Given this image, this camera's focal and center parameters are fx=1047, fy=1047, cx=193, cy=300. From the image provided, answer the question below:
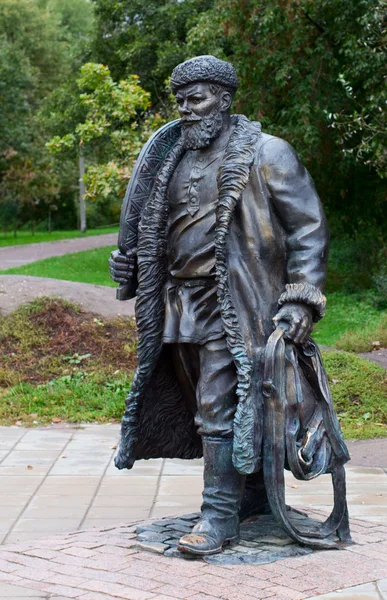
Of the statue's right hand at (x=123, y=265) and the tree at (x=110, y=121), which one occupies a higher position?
the tree at (x=110, y=121)

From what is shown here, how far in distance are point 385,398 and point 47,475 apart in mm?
3694

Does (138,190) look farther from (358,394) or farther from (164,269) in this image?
(358,394)

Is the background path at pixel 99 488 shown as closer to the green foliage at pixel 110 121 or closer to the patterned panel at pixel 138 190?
the patterned panel at pixel 138 190

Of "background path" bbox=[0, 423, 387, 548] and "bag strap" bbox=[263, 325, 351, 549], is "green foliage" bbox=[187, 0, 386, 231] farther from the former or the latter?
"bag strap" bbox=[263, 325, 351, 549]

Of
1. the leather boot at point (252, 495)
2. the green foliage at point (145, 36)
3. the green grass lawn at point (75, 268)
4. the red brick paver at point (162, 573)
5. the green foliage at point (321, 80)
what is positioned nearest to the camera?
the red brick paver at point (162, 573)

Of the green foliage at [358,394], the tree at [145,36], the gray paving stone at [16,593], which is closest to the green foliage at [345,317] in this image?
the green foliage at [358,394]

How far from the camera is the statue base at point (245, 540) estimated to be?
4840mm

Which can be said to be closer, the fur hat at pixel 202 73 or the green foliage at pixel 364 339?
the fur hat at pixel 202 73

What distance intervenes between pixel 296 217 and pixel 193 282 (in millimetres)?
593

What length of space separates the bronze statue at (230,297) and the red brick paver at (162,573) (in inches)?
7.3

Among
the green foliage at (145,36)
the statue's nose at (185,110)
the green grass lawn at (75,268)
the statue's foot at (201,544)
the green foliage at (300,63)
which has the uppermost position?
the green foliage at (145,36)

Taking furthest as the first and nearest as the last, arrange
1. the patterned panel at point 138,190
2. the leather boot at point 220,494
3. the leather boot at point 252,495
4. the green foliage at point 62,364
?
the green foliage at point 62,364, the leather boot at point 252,495, the patterned panel at point 138,190, the leather boot at point 220,494

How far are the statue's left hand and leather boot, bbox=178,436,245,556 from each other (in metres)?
0.58

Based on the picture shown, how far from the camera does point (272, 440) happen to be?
190 inches
